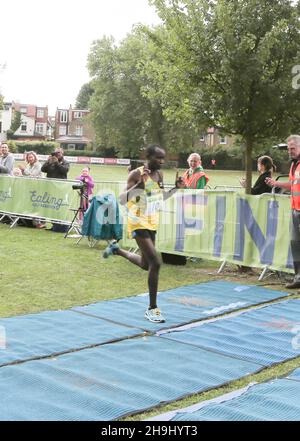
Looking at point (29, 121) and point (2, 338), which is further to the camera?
point (29, 121)

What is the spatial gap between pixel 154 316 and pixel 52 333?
4.19 ft

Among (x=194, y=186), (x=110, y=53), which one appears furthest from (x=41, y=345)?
(x=110, y=53)

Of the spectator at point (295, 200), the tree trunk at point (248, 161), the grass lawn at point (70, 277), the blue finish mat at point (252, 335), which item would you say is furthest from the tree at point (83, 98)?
the blue finish mat at point (252, 335)

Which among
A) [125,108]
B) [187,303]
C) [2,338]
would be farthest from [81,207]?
[125,108]

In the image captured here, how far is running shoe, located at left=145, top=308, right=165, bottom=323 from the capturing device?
6.88 m

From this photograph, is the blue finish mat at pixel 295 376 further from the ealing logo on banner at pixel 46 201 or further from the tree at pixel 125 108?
the tree at pixel 125 108

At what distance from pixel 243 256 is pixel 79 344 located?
4.63m

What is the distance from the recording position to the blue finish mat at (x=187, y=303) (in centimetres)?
705

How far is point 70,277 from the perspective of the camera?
947cm

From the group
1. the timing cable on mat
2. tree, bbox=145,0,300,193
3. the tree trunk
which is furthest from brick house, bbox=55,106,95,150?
the timing cable on mat

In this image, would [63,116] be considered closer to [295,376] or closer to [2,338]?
[2,338]

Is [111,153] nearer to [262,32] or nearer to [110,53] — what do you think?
[110,53]

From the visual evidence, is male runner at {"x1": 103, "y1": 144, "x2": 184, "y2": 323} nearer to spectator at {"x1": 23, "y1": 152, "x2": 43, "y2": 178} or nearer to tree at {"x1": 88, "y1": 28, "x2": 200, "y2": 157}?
spectator at {"x1": 23, "y1": 152, "x2": 43, "y2": 178}

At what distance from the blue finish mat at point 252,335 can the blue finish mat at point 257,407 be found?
30.5 inches
